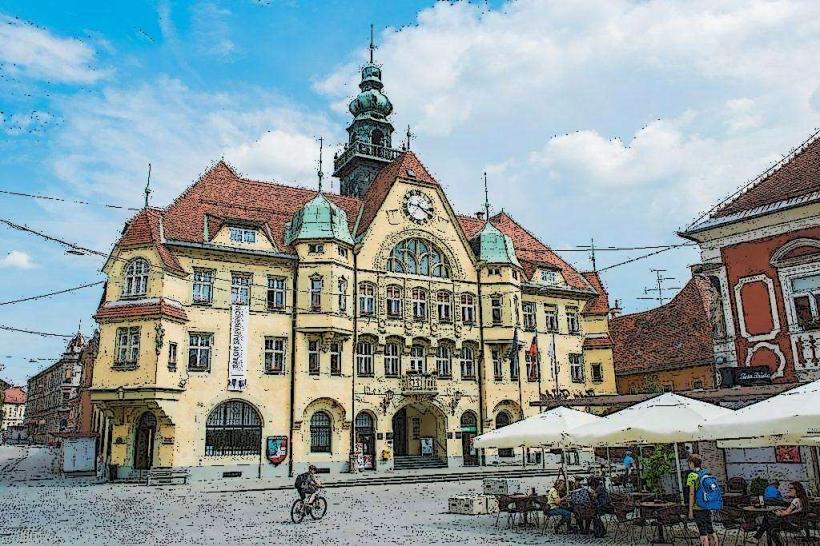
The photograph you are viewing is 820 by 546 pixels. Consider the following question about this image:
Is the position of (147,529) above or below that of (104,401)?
below

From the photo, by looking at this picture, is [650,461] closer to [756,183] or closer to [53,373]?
[756,183]

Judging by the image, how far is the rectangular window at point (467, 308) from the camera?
41.0m

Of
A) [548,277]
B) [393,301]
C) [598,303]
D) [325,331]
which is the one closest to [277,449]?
[325,331]

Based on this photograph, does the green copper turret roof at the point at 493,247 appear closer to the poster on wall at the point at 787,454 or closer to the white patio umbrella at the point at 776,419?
the poster on wall at the point at 787,454

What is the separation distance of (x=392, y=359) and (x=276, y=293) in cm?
759

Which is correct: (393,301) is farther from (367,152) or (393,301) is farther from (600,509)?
(600,509)

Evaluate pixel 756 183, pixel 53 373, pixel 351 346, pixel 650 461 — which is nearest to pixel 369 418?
pixel 351 346

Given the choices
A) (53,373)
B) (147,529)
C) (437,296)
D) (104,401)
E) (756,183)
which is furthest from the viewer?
(53,373)

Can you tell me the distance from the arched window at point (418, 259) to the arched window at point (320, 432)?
923 cm

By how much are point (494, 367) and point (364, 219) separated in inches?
470

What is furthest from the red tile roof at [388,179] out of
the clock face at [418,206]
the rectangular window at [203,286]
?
the rectangular window at [203,286]

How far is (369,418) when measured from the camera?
36.9 m

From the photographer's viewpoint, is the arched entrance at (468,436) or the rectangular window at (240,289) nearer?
the rectangular window at (240,289)

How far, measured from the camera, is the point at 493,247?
42.5 metres
